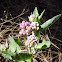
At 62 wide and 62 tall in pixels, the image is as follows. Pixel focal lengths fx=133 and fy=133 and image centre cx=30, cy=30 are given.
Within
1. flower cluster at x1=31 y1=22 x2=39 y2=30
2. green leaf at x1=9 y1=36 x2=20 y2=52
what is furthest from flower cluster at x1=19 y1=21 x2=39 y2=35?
green leaf at x1=9 y1=36 x2=20 y2=52

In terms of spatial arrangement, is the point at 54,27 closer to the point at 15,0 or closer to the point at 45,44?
the point at 15,0

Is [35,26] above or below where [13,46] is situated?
above

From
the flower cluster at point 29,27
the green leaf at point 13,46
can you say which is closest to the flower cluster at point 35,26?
the flower cluster at point 29,27

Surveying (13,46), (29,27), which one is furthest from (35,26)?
(13,46)

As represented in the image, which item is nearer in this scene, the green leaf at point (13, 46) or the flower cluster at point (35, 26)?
the flower cluster at point (35, 26)

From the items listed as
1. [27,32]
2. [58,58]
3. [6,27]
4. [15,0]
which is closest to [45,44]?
[27,32]

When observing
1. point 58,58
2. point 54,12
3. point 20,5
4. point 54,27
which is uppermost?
point 20,5

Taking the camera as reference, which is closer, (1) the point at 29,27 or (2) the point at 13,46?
(1) the point at 29,27

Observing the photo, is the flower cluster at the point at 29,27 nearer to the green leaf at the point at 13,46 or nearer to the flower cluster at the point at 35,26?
the flower cluster at the point at 35,26

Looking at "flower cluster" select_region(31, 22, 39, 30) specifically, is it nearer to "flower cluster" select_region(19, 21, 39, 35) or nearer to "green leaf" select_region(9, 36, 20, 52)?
"flower cluster" select_region(19, 21, 39, 35)

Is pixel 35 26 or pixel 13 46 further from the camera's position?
pixel 13 46

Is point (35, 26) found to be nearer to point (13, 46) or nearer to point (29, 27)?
point (29, 27)
